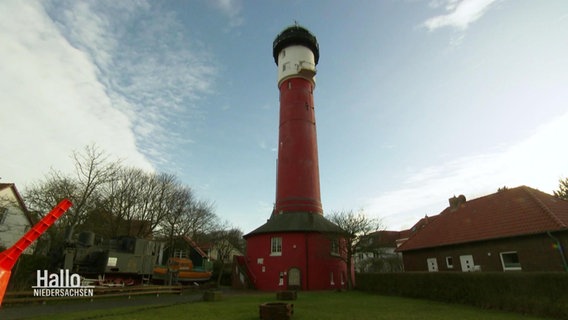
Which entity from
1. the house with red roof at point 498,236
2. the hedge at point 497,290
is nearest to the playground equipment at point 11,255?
the hedge at point 497,290

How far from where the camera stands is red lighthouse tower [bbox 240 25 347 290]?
93.8 ft

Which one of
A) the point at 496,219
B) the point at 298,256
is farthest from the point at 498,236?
the point at 298,256

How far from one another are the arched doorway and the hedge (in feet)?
29.7

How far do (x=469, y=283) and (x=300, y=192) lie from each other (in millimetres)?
17963

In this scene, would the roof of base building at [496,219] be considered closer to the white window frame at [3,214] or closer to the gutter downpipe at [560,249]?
the gutter downpipe at [560,249]

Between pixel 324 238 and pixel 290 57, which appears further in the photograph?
pixel 290 57

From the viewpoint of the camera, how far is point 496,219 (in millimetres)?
21766

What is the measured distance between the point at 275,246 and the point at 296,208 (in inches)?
172

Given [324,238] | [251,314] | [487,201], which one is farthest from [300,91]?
[251,314]

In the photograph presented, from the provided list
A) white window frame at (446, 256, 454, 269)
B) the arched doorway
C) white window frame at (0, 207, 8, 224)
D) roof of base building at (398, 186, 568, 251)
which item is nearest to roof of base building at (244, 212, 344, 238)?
the arched doorway

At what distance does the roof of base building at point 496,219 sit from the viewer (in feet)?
62.2

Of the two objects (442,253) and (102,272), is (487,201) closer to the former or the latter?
(442,253)

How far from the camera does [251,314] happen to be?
1288 centimetres

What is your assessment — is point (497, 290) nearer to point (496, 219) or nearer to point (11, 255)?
point (496, 219)
